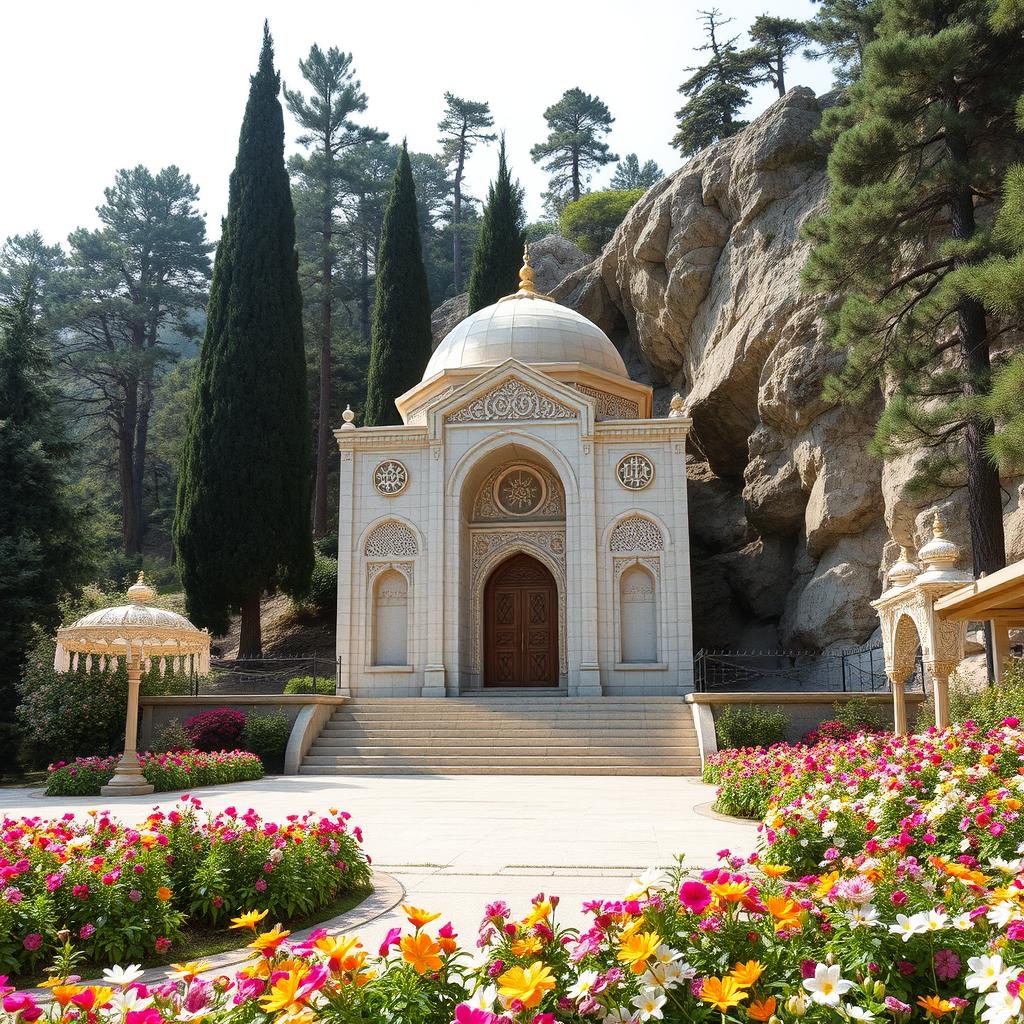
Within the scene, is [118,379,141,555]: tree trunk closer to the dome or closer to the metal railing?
the dome

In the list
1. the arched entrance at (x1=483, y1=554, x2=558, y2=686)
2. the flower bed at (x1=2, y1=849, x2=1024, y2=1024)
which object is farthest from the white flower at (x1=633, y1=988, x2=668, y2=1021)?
the arched entrance at (x1=483, y1=554, x2=558, y2=686)

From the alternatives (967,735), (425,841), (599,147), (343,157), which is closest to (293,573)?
(425,841)

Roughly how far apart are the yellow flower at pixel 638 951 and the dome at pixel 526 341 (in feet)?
71.7

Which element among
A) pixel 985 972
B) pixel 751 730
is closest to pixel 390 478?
pixel 751 730

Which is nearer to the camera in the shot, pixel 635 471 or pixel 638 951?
pixel 638 951

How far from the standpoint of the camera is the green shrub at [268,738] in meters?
17.5

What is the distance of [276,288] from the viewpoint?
1111 inches

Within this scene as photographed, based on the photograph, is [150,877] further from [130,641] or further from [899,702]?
[899,702]

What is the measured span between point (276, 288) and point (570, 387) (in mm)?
10180

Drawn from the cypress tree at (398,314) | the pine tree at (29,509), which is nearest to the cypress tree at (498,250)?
the cypress tree at (398,314)

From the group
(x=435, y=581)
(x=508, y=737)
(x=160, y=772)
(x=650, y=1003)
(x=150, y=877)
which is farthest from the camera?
(x=435, y=581)

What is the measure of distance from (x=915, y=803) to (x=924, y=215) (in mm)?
14146

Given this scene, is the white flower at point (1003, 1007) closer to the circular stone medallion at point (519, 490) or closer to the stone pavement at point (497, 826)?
the stone pavement at point (497, 826)

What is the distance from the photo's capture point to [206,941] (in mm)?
5734
